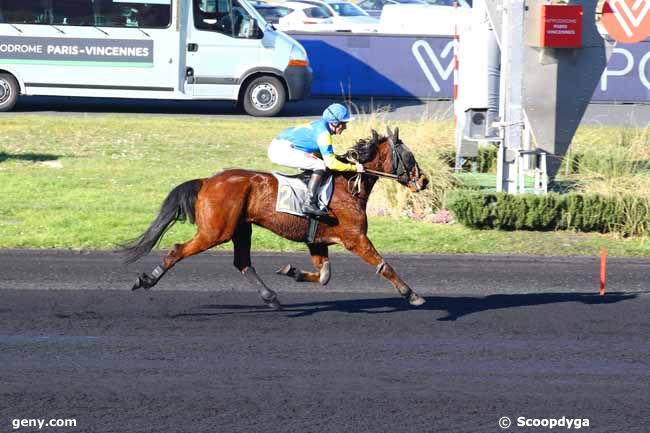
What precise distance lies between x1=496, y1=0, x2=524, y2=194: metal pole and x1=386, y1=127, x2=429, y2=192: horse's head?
487cm

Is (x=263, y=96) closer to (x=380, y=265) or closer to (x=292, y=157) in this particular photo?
(x=292, y=157)

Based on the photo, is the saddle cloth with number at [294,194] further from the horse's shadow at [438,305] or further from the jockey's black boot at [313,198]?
the horse's shadow at [438,305]

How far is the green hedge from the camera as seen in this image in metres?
13.4

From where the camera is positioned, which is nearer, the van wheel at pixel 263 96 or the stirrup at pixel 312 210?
the stirrup at pixel 312 210

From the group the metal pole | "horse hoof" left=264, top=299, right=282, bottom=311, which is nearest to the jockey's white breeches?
"horse hoof" left=264, top=299, right=282, bottom=311

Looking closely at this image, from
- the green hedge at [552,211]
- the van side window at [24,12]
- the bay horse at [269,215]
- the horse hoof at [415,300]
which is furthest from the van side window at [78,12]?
the horse hoof at [415,300]

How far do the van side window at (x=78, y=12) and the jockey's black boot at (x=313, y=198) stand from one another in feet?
49.1

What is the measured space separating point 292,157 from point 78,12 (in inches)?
594

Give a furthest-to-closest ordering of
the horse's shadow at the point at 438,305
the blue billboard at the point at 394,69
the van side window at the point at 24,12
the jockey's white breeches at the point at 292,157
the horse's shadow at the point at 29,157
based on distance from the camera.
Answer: the blue billboard at the point at 394,69, the van side window at the point at 24,12, the horse's shadow at the point at 29,157, the horse's shadow at the point at 438,305, the jockey's white breeches at the point at 292,157

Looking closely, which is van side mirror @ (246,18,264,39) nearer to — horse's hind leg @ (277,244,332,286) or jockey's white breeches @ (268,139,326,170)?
jockey's white breeches @ (268,139,326,170)

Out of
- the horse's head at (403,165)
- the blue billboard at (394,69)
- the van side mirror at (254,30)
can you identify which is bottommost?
the horse's head at (403,165)

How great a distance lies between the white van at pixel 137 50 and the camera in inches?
911

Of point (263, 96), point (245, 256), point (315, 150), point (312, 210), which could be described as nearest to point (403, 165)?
point (315, 150)

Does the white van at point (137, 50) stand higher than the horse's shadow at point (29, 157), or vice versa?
the white van at point (137, 50)
